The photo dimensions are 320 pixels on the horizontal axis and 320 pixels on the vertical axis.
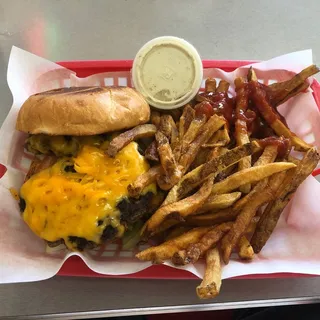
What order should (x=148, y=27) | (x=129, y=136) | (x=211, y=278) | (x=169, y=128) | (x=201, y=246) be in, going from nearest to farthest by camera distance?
(x=211, y=278) < (x=201, y=246) < (x=129, y=136) < (x=169, y=128) < (x=148, y=27)

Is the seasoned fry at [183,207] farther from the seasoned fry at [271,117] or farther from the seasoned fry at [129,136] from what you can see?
the seasoned fry at [271,117]

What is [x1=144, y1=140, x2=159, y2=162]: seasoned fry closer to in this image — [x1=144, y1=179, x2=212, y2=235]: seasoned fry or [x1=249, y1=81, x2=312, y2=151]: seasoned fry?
[x1=144, y1=179, x2=212, y2=235]: seasoned fry

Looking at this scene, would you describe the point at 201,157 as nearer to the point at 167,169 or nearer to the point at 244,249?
the point at 167,169

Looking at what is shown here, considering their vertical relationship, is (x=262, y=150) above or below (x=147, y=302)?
above

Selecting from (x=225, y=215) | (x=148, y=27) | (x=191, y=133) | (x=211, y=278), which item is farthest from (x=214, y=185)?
(x=148, y=27)

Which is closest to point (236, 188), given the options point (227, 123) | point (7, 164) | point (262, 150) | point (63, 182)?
point (262, 150)

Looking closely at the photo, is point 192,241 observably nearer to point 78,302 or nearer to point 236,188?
point 236,188
